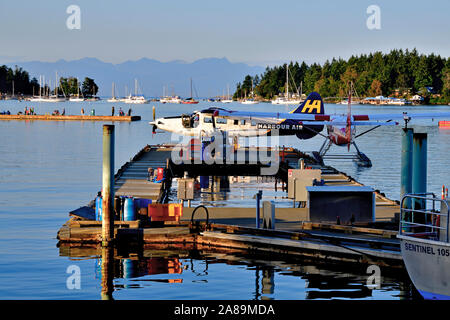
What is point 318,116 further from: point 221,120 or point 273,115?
point 221,120

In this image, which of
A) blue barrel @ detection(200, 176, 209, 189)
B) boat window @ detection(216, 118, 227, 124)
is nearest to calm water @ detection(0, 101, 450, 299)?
blue barrel @ detection(200, 176, 209, 189)

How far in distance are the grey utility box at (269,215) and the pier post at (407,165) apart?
12.2ft

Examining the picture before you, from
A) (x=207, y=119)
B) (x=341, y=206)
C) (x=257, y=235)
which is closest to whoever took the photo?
(x=257, y=235)

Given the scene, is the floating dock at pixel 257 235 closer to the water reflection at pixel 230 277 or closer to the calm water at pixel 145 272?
the water reflection at pixel 230 277

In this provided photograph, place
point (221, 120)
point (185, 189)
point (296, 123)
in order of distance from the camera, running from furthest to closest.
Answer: point (221, 120)
point (296, 123)
point (185, 189)

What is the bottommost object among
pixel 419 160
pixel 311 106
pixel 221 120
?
pixel 419 160

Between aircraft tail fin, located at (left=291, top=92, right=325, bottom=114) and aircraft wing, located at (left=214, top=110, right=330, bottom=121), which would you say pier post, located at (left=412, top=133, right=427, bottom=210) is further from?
aircraft tail fin, located at (left=291, top=92, right=325, bottom=114)

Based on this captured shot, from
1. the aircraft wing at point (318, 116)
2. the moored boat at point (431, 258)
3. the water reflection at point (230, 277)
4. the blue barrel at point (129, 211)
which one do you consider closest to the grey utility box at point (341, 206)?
the water reflection at point (230, 277)

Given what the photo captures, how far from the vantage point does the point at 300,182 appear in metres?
27.8

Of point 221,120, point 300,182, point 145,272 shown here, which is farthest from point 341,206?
point 221,120

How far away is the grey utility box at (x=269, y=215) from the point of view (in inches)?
871

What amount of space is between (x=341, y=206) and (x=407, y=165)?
8.18 feet

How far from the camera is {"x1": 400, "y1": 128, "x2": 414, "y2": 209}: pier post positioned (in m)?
21.6
